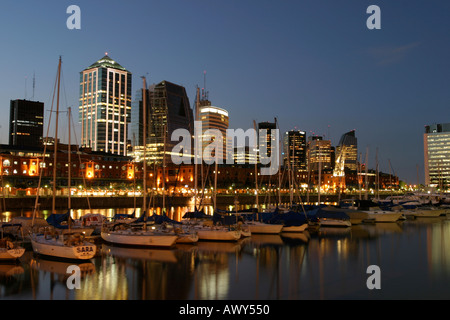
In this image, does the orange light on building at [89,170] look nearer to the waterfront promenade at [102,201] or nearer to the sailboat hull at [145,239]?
the waterfront promenade at [102,201]

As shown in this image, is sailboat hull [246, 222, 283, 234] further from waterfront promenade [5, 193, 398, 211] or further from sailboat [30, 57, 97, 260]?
sailboat [30, 57, 97, 260]

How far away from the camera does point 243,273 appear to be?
2667 cm

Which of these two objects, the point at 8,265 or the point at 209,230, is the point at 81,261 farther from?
the point at 209,230

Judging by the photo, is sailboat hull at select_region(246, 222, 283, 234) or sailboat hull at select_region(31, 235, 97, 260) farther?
sailboat hull at select_region(246, 222, 283, 234)

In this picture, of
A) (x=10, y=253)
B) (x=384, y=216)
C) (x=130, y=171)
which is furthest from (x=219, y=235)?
(x=130, y=171)

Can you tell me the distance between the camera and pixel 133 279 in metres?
24.5

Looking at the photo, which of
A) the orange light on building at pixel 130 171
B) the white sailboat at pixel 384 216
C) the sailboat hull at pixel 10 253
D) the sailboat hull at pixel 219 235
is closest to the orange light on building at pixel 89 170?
the orange light on building at pixel 130 171

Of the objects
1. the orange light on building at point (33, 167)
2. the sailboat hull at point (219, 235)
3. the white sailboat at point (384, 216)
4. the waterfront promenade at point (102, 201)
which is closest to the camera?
the sailboat hull at point (219, 235)

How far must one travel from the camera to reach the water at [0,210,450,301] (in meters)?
21.7

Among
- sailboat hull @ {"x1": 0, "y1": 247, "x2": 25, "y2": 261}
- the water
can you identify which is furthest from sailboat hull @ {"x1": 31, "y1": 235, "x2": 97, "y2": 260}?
sailboat hull @ {"x1": 0, "y1": 247, "x2": 25, "y2": 261}

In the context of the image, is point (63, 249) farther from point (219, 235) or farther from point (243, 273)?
point (219, 235)

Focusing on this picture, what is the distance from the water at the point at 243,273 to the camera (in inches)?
855
